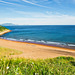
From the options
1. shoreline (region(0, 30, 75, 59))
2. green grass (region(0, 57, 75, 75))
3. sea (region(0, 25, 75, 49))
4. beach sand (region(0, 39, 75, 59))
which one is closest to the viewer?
green grass (region(0, 57, 75, 75))

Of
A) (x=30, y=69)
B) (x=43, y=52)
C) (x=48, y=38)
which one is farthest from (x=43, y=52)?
(x=48, y=38)

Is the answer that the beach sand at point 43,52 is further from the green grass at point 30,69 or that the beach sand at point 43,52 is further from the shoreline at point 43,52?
the green grass at point 30,69

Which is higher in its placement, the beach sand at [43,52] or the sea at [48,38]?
the sea at [48,38]

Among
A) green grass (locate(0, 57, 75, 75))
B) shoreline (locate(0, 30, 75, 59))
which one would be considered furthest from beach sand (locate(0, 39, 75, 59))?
green grass (locate(0, 57, 75, 75))

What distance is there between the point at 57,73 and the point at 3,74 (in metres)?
1.47

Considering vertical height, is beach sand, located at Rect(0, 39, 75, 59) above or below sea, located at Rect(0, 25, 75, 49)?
below

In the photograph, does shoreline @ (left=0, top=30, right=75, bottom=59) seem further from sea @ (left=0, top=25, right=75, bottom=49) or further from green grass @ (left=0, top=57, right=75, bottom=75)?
sea @ (left=0, top=25, right=75, bottom=49)

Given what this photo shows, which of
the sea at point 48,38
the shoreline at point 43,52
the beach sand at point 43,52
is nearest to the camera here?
the shoreline at point 43,52

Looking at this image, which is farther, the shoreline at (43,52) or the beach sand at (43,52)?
the beach sand at (43,52)

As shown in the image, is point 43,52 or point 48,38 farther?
point 48,38

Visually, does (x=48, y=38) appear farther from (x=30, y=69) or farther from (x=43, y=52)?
(x=30, y=69)

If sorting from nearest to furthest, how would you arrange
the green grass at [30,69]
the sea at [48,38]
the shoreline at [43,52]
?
the green grass at [30,69]
the shoreline at [43,52]
the sea at [48,38]

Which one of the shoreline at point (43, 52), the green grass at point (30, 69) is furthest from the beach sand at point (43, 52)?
the green grass at point (30, 69)

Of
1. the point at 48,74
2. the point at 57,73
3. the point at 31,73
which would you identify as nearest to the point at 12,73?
the point at 31,73
